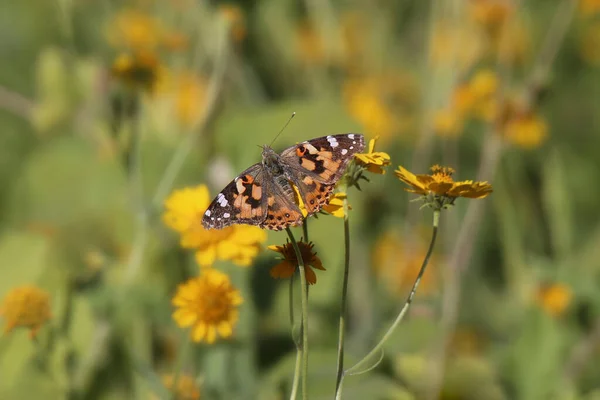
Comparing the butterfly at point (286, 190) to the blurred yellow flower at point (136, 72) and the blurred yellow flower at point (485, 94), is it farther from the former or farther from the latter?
the blurred yellow flower at point (485, 94)

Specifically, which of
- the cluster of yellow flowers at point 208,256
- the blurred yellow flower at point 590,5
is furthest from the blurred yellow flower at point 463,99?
the cluster of yellow flowers at point 208,256

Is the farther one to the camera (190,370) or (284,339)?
(284,339)

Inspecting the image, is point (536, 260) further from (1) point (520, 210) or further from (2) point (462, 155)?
(2) point (462, 155)

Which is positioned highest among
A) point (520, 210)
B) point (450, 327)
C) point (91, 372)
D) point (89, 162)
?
point (89, 162)

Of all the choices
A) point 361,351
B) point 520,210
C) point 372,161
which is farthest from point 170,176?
point 520,210

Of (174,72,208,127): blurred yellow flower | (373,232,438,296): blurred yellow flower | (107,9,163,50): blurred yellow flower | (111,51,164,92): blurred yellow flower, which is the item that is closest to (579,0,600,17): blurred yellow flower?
(373,232,438,296): blurred yellow flower
